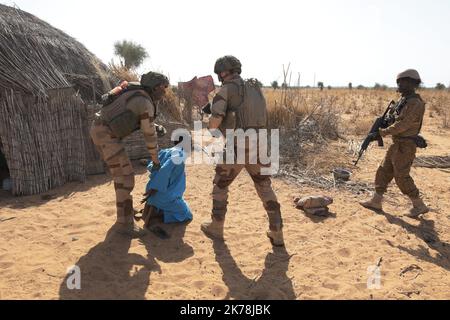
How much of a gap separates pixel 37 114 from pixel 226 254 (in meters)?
3.45

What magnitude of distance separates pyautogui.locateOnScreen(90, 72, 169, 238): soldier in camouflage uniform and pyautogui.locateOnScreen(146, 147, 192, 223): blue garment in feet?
0.69

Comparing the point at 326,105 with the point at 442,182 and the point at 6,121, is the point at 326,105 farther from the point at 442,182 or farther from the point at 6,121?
the point at 6,121

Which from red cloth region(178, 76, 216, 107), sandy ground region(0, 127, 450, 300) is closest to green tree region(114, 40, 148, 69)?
red cloth region(178, 76, 216, 107)

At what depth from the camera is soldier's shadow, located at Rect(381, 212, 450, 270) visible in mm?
3822

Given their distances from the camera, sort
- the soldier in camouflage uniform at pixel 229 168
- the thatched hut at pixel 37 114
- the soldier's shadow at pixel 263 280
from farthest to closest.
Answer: the thatched hut at pixel 37 114, the soldier in camouflage uniform at pixel 229 168, the soldier's shadow at pixel 263 280

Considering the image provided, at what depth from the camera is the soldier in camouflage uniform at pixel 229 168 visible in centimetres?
345

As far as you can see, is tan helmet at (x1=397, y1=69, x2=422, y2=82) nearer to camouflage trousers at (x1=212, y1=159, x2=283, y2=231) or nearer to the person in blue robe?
camouflage trousers at (x1=212, y1=159, x2=283, y2=231)

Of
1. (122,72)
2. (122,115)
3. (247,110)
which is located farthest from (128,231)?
(122,72)

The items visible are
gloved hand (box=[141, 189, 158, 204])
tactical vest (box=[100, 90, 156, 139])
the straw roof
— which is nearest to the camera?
tactical vest (box=[100, 90, 156, 139])

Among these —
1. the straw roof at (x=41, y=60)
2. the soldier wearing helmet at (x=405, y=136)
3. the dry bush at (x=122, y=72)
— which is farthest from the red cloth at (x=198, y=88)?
the soldier wearing helmet at (x=405, y=136)

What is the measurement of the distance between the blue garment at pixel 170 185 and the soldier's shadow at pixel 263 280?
0.76 metres

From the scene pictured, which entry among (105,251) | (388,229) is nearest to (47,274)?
(105,251)

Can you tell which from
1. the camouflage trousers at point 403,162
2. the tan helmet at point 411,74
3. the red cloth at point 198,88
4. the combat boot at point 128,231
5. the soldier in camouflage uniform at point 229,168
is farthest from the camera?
the red cloth at point 198,88

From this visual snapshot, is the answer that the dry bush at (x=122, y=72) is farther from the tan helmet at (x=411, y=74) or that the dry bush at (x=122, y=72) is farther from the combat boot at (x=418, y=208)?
the combat boot at (x=418, y=208)
